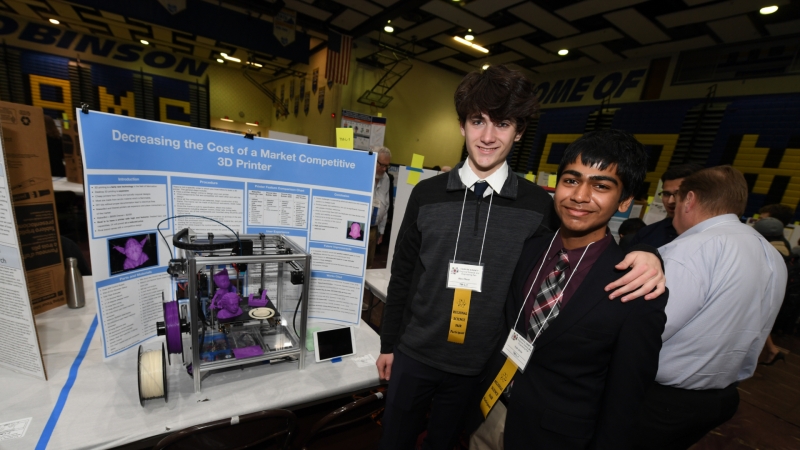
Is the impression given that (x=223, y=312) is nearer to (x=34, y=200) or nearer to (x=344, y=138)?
(x=344, y=138)

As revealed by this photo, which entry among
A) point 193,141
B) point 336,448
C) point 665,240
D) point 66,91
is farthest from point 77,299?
point 66,91

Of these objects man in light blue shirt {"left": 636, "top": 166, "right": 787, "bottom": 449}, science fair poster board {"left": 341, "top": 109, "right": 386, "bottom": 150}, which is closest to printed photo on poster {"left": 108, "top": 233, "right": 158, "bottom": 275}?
man in light blue shirt {"left": 636, "top": 166, "right": 787, "bottom": 449}

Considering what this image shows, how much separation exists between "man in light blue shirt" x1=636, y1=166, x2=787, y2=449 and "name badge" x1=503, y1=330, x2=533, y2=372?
0.67 meters

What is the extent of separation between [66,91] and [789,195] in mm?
14710

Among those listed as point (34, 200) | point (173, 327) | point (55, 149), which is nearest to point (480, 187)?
point (173, 327)

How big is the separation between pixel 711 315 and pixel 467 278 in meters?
0.97

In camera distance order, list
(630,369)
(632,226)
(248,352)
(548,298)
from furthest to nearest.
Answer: (632,226) → (248,352) → (548,298) → (630,369)

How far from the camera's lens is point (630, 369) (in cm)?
80

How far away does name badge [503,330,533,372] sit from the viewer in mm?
925

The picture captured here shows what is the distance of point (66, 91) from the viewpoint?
7.81 metres

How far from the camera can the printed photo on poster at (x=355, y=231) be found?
5.37 ft

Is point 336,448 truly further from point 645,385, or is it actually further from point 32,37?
point 32,37

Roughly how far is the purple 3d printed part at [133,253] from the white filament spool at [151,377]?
400 mm

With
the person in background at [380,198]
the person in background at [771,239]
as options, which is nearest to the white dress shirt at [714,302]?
the person in background at [380,198]
